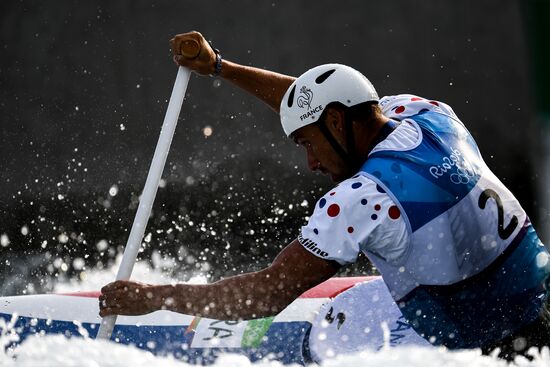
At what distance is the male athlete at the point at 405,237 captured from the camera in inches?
108

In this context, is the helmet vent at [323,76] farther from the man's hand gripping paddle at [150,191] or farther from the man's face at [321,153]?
the man's hand gripping paddle at [150,191]

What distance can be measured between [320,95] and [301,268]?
621 millimetres

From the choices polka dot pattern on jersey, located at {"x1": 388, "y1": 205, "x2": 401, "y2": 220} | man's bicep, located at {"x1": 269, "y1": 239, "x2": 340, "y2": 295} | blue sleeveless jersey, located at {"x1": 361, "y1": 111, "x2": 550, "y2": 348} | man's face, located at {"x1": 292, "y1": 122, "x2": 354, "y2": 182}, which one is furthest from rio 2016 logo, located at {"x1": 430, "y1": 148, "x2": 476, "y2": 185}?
man's bicep, located at {"x1": 269, "y1": 239, "x2": 340, "y2": 295}

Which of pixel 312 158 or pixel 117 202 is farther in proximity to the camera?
pixel 117 202

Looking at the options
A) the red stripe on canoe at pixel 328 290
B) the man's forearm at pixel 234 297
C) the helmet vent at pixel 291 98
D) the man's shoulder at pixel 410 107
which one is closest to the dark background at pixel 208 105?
the red stripe on canoe at pixel 328 290

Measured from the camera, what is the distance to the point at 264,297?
9.24 ft

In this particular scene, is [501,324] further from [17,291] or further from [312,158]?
[17,291]

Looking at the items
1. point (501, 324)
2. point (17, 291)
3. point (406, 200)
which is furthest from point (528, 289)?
point (17, 291)

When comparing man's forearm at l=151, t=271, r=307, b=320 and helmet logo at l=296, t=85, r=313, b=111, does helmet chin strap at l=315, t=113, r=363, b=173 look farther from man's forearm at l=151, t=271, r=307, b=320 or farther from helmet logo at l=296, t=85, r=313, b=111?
man's forearm at l=151, t=271, r=307, b=320

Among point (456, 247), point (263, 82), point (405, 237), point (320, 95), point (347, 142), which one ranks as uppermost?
point (263, 82)

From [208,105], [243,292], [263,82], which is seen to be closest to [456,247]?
[243,292]

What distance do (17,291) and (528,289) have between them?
150 inches

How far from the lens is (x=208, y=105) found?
277 inches

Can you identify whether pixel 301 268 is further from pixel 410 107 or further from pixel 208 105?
pixel 208 105
